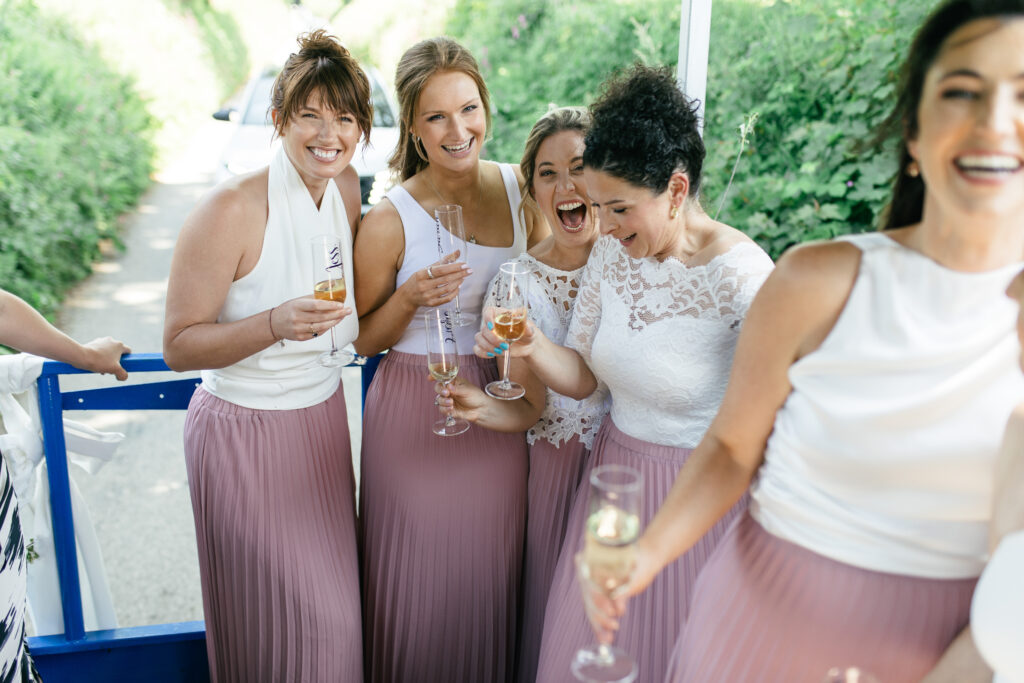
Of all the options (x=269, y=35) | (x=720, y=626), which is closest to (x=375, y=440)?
(x=720, y=626)

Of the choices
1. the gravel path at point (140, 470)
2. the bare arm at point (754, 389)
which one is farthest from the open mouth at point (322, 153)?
the gravel path at point (140, 470)

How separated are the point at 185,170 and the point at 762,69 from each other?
32.1 feet

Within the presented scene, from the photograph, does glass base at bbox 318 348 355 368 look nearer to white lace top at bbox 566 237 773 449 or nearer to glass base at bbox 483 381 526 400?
glass base at bbox 483 381 526 400

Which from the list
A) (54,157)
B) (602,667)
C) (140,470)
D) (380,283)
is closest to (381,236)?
(380,283)

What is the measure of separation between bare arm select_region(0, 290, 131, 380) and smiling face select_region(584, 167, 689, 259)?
4.72 feet

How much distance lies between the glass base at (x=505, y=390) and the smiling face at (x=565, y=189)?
1.44 ft

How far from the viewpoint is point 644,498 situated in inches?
82.1

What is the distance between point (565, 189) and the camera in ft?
7.73

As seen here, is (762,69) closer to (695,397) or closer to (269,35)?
(695,397)

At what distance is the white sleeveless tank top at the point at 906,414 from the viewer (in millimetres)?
1301

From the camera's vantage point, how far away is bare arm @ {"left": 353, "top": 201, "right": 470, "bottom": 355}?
2.48 metres

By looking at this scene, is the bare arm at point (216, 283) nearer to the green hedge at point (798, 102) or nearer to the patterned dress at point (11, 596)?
the patterned dress at point (11, 596)

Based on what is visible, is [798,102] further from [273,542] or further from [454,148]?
[273,542]

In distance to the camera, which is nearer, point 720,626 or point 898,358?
point 898,358
